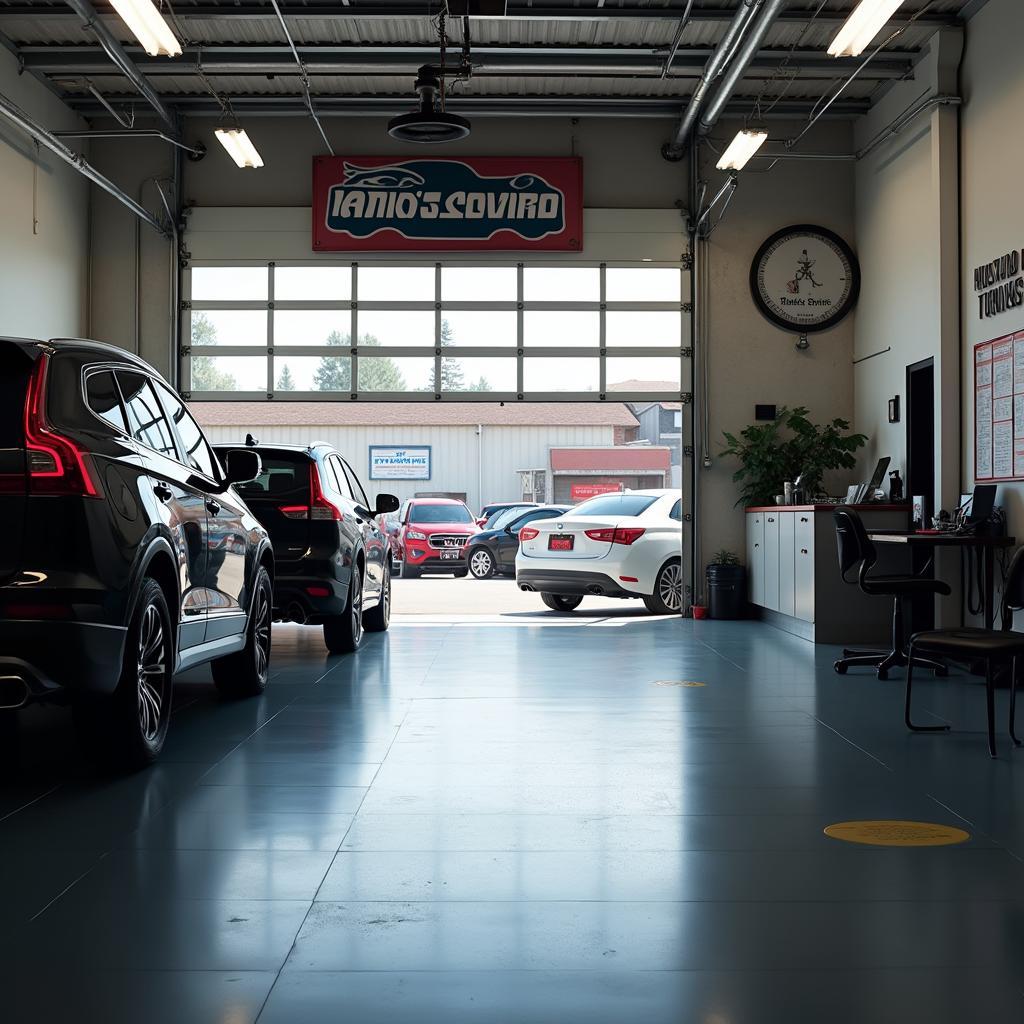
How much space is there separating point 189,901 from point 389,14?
29.5 ft

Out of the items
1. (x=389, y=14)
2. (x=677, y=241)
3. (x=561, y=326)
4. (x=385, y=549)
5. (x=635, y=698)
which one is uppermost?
(x=389, y=14)

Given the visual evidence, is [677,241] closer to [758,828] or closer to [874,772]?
[874,772]

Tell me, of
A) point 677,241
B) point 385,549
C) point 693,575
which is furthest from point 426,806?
point 677,241

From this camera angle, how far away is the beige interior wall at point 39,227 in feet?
36.5

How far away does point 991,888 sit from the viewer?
10.9 ft

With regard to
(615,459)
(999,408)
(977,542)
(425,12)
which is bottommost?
(977,542)

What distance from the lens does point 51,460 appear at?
415 centimetres

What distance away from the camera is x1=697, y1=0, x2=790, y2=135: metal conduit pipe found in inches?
367

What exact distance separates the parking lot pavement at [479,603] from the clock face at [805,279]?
141 inches

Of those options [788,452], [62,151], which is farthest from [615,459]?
[62,151]

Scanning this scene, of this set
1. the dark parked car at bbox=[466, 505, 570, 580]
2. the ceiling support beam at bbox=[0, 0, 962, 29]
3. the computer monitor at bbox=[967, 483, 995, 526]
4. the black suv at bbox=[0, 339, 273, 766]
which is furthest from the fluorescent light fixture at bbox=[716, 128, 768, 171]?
the dark parked car at bbox=[466, 505, 570, 580]

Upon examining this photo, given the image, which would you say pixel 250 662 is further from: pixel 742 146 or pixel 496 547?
pixel 496 547

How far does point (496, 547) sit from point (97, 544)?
15.7m

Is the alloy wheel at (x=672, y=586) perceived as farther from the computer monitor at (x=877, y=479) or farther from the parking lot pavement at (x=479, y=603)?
the computer monitor at (x=877, y=479)
